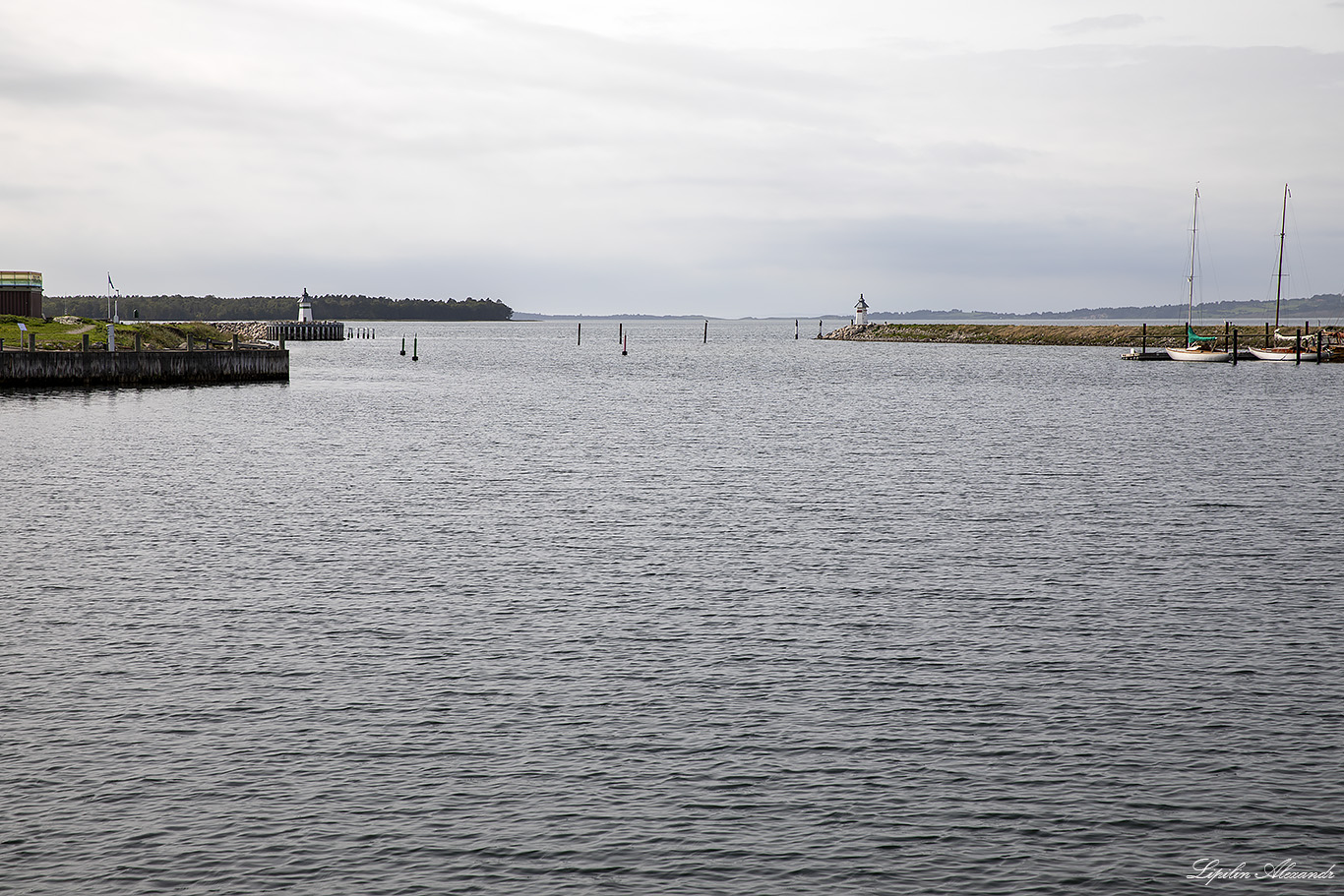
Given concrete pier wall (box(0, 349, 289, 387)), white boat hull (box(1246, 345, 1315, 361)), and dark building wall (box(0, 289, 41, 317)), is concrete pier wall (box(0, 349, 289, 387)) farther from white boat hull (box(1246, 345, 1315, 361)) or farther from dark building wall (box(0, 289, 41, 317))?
white boat hull (box(1246, 345, 1315, 361))

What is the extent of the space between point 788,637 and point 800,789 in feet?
19.9

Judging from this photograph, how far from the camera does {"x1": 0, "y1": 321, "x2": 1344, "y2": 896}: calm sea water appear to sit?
1184 cm

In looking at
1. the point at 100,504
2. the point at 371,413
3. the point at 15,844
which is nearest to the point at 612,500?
the point at 100,504

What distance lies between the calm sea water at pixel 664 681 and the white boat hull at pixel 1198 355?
317 feet

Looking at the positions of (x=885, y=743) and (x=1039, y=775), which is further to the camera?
(x=885, y=743)

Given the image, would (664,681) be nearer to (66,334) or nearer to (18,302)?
(66,334)

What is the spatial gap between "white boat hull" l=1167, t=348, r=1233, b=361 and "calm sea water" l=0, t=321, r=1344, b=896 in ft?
317

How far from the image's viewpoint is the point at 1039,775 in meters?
13.7

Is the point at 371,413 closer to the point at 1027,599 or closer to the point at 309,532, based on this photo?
the point at 309,532

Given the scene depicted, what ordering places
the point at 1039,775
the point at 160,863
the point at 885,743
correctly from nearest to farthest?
the point at 160,863 < the point at 1039,775 < the point at 885,743

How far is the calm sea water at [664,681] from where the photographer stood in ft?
38.8

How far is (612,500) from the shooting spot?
33.9m

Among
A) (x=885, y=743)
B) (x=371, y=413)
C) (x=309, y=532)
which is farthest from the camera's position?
(x=371, y=413)

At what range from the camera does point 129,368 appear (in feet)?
241
